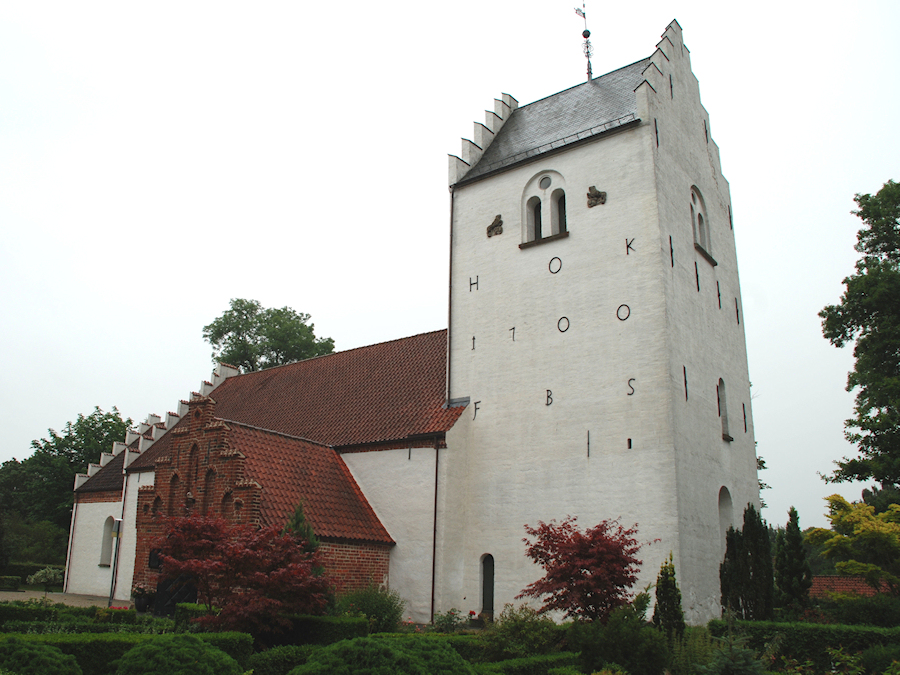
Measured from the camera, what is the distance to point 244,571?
11.9 m

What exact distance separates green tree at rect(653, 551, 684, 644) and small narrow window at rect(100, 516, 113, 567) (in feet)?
68.8

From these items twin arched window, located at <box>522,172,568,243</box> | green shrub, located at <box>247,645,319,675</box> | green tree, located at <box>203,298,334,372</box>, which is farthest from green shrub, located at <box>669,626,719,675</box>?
green tree, located at <box>203,298,334,372</box>

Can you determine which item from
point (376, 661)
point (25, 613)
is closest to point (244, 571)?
point (25, 613)

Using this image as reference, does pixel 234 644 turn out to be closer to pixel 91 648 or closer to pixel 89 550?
pixel 91 648

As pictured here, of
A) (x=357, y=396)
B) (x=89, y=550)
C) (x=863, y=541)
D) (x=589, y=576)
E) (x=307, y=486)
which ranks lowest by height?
(x=89, y=550)

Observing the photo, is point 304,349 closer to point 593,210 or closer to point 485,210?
point 485,210

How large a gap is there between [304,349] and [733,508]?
26071mm

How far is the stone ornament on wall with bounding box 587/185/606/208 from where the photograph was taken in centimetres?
1845

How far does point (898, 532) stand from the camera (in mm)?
16984

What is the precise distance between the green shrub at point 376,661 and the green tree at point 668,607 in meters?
6.72

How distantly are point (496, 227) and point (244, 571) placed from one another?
40.7 ft

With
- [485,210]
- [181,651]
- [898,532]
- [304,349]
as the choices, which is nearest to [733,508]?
[898,532]

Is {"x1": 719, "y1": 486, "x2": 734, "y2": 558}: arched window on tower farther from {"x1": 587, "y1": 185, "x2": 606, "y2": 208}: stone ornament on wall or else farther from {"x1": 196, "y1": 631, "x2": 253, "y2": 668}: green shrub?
{"x1": 196, "y1": 631, "x2": 253, "y2": 668}: green shrub

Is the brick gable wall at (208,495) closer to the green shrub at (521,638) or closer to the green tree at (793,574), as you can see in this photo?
the green shrub at (521,638)
